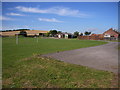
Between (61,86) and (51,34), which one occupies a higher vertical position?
(51,34)

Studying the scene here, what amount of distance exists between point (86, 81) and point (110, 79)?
92cm

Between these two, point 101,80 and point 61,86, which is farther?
point 101,80

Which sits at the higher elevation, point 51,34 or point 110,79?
point 51,34

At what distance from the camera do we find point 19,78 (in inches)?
160

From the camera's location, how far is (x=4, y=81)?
149 inches

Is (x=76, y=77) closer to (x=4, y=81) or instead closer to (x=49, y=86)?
(x=49, y=86)

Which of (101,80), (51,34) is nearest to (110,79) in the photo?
(101,80)

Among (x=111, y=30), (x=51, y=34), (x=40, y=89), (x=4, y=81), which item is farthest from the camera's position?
(x=51, y=34)

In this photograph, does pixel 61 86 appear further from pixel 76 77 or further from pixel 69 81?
pixel 76 77

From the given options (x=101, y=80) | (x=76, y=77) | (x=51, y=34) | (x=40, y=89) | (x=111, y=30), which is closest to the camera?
(x=40, y=89)

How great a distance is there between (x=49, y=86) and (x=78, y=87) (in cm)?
85

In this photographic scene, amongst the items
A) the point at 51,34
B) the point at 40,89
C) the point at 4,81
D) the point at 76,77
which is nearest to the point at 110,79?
the point at 76,77

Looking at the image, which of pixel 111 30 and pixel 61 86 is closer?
pixel 61 86

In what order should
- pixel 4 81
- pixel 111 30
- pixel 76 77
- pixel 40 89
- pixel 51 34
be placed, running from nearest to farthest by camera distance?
pixel 40 89 < pixel 4 81 < pixel 76 77 < pixel 111 30 < pixel 51 34
